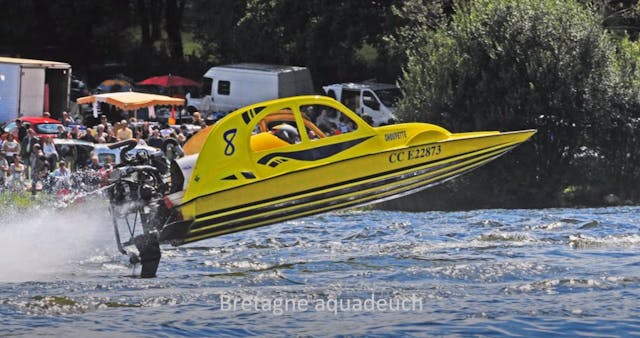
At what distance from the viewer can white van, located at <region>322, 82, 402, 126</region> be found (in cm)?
4500

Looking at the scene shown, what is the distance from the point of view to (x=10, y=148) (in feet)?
111

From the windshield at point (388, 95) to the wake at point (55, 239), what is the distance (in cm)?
2585

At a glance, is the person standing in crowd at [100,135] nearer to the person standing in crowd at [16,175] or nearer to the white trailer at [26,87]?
the person standing in crowd at [16,175]

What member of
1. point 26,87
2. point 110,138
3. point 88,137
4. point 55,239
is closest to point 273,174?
point 55,239

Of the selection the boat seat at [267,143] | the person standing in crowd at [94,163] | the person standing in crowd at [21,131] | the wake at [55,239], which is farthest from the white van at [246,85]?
the boat seat at [267,143]

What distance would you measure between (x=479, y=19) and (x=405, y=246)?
14.8 m

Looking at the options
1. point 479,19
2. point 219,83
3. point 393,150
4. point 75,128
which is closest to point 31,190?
point 75,128

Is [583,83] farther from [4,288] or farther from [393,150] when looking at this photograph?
[4,288]

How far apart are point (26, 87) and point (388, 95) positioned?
12.0 meters

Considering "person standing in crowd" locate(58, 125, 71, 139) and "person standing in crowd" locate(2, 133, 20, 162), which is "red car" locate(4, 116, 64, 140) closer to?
"person standing in crowd" locate(58, 125, 71, 139)

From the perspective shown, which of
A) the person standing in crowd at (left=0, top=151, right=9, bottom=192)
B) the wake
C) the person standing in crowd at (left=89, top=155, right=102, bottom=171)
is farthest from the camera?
the person standing in crowd at (left=89, top=155, right=102, bottom=171)

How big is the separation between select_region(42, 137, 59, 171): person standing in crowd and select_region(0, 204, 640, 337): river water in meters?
10.8

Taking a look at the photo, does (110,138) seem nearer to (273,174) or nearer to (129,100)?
(129,100)

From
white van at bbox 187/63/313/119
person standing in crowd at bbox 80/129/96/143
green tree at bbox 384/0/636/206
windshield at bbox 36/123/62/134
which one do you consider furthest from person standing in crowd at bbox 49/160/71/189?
white van at bbox 187/63/313/119
